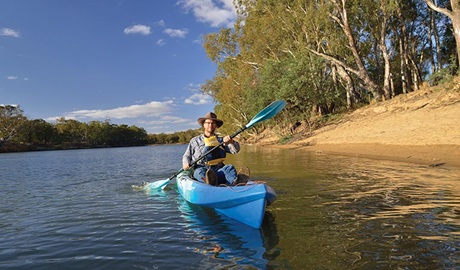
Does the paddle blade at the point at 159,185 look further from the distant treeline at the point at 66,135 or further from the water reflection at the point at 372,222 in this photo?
the distant treeline at the point at 66,135

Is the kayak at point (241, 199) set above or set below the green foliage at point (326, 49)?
below

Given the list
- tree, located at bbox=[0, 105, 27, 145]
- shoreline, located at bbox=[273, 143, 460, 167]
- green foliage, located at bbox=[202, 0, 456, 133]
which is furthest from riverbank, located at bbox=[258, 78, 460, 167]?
tree, located at bbox=[0, 105, 27, 145]

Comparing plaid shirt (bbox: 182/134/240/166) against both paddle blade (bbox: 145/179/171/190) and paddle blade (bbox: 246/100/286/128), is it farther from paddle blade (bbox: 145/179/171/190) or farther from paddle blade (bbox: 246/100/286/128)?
paddle blade (bbox: 145/179/171/190)

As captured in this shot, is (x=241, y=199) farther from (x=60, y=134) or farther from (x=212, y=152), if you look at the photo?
(x=60, y=134)

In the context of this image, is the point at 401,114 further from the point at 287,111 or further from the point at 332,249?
the point at 332,249

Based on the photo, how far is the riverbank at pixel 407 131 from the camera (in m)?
12.1

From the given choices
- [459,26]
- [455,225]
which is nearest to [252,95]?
[459,26]

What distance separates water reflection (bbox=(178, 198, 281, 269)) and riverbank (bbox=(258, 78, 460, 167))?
840cm

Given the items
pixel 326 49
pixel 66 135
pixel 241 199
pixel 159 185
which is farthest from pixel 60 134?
pixel 241 199

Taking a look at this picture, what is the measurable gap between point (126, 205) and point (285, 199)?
3.46m

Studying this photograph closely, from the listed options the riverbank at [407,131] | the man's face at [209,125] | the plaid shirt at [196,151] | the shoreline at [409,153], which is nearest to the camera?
the man's face at [209,125]

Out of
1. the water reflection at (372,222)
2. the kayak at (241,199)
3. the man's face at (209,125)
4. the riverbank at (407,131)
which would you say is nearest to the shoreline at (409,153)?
the riverbank at (407,131)

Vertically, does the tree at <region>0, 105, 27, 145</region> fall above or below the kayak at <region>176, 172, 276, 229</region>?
above

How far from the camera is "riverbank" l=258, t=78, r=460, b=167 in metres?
12.1
